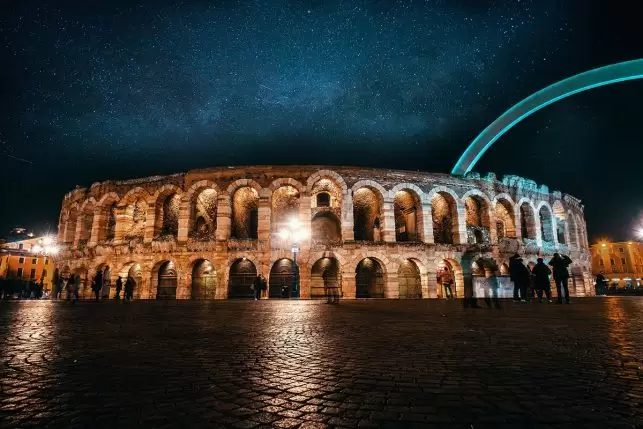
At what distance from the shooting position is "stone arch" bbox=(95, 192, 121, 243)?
2459 centimetres

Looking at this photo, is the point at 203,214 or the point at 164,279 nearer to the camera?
the point at 164,279

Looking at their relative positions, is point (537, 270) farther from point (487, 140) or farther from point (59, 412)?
point (487, 140)

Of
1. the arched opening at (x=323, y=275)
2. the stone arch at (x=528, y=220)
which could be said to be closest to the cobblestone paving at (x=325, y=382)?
the arched opening at (x=323, y=275)

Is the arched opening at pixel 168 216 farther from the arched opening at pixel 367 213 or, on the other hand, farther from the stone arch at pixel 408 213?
the stone arch at pixel 408 213

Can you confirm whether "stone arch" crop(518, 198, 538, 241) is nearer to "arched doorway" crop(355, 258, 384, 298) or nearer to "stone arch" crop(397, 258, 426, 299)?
"stone arch" crop(397, 258, 426, 299)

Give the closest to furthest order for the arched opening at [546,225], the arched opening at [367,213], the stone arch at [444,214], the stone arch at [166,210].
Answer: the stone arch at [166,210] < the stone arch at [444,214] < the arched opening at [367,213] < the arched opening at [546,225]

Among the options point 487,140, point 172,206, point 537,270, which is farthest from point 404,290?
point 487,140

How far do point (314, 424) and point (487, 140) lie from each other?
144 feet

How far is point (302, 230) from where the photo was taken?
21.5m

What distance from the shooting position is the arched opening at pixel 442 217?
2425 cm

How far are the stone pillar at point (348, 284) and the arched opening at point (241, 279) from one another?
5599 mm

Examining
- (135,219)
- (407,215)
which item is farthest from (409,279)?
(135,219)

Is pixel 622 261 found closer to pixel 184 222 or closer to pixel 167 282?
pixel 184 222

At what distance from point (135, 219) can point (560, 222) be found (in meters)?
33.8
